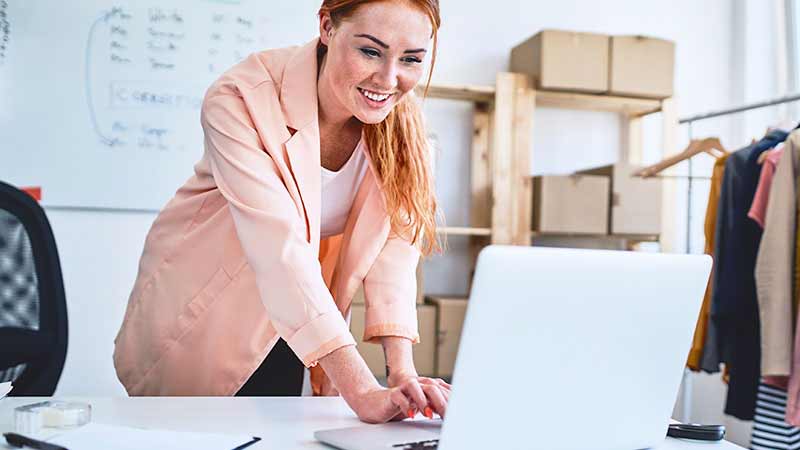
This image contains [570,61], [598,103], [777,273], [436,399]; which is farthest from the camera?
[598,103]

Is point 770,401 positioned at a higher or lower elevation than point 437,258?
lower

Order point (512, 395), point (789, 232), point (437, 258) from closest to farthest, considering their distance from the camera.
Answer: point (512, 395) < point (789, 232) < point (437, 258)

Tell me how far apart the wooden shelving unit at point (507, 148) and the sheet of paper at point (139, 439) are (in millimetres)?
2053

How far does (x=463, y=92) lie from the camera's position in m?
2.99

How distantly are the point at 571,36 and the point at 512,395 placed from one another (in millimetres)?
2330

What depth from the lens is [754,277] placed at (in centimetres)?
226

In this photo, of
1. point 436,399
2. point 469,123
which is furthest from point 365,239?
point 469,123

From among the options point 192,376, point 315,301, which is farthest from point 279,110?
point 192,376

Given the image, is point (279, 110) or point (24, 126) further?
point (24, 126)

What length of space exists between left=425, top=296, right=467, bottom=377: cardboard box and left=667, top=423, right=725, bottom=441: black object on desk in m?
1.76

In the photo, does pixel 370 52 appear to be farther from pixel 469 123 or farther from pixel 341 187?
pixel 469 123

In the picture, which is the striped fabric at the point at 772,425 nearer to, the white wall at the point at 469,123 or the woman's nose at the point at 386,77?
the white wall at the point at 469,123

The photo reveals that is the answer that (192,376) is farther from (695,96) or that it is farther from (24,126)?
(695,96)

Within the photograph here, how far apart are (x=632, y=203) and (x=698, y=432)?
2018mm
